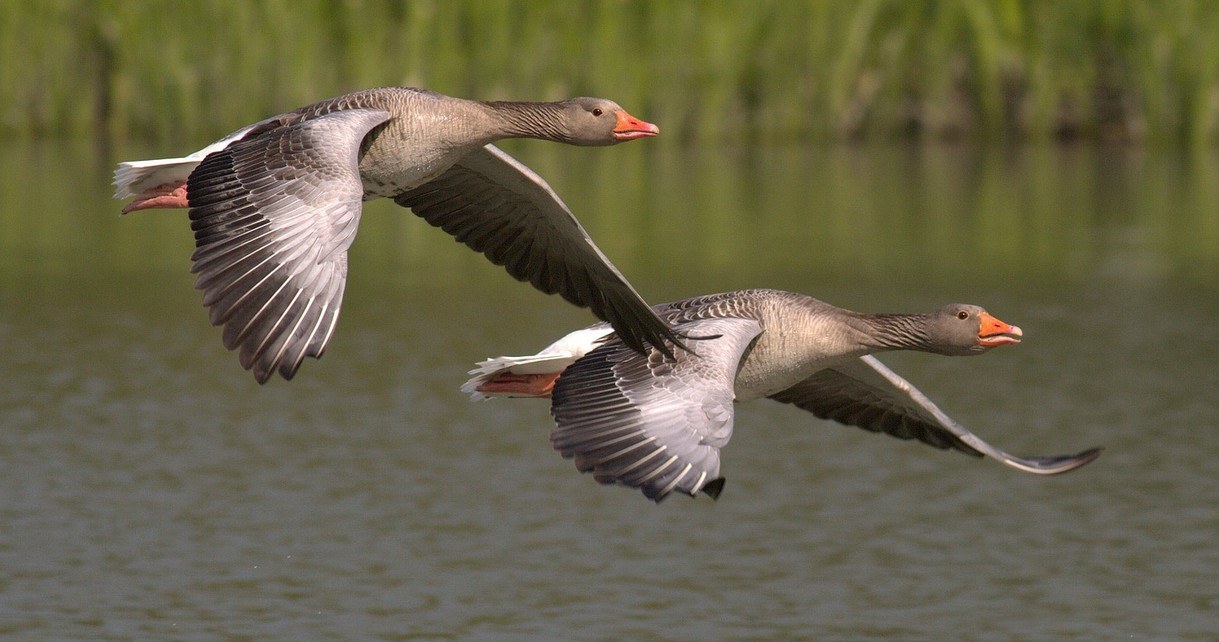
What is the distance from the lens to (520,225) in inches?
460

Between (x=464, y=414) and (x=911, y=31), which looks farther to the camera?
(x=911, y=31)

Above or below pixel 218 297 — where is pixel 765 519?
below

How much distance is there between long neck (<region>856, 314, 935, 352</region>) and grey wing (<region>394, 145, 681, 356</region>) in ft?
4.74

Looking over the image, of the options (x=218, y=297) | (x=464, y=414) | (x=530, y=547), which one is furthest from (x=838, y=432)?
(x=218, y=297)

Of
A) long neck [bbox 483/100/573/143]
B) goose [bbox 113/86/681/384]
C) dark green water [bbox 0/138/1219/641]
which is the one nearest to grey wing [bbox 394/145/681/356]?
goose [bbox 113/86/681/384]

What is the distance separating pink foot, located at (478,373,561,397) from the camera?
1145 centimetres

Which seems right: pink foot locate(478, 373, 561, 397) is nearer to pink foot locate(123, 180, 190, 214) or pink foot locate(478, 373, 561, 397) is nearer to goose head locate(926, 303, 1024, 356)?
pink foot locate(123, 180, 190, 214)

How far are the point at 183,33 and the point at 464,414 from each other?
1442 cm

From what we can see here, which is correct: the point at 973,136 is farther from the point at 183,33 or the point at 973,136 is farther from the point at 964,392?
the point at 964,392

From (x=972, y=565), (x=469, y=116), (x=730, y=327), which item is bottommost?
(x=972, y=565)

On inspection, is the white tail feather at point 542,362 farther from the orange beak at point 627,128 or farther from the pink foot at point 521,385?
the orange beak at point 627,128

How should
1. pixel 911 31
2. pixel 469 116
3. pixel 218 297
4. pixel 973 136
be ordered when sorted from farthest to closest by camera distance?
pixel 973 136 < pixel 911 31 < pixel 469 116 < pixel 218 297

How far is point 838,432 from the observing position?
1756cm

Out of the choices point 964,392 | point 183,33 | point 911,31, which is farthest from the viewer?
point 911,31
